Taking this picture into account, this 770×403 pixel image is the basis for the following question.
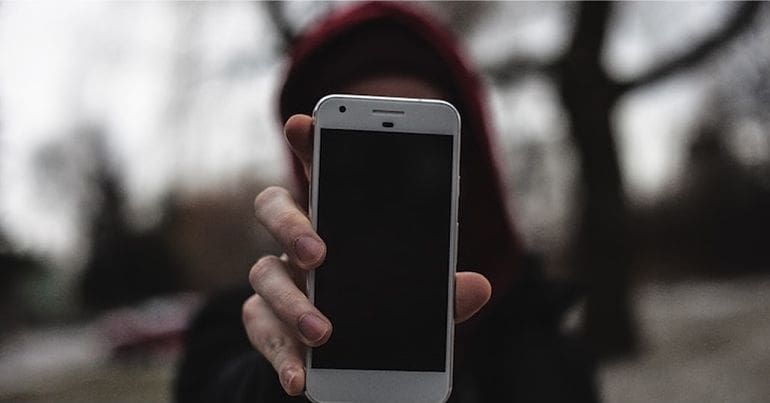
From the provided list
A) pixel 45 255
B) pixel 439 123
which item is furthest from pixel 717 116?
pixel 45 255

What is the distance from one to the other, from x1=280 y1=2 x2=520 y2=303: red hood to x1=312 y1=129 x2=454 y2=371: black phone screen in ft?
1.13

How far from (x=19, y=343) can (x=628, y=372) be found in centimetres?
443

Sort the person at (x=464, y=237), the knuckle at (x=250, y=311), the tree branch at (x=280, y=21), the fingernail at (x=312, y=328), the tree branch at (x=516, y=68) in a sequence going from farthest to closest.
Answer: the tree branch at (x=516, y=68) → the tree branch at (x=280, y=21) → the person at (x=464, y=237) → the knuckle at (x=250, y=311) → the fingernail at (x=312, y=328)

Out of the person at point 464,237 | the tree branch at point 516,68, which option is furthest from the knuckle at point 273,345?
the tree branch at point 516,68

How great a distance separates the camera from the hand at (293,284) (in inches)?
24.3

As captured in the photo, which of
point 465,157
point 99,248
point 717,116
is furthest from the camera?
point 99,248

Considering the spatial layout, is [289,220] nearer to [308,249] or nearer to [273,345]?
[308,249]

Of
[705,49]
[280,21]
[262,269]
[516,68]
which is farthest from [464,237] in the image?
[516,68]

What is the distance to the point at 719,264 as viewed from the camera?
18.3 ft

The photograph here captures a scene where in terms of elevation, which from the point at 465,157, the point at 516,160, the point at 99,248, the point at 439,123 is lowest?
the point at 99,248

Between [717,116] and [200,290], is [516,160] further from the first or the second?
[200,290]

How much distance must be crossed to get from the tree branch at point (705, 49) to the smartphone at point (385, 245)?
3.50 meters

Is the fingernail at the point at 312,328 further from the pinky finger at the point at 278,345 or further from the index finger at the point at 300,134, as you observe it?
the index finger at the point at 300,134

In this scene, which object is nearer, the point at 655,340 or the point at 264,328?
the point at 264,328
